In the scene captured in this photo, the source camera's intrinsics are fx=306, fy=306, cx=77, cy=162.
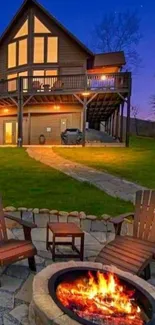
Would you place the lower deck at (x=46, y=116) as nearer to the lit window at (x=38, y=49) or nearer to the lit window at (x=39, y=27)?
the lit window at (x=38, y=49)

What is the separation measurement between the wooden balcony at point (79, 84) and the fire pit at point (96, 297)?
1554 cm

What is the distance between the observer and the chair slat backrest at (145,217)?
13.9ft

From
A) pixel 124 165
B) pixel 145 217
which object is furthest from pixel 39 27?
pixel 145 217

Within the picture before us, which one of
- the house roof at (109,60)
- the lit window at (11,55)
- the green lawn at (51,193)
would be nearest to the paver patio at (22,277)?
the green lawn at (51,193)

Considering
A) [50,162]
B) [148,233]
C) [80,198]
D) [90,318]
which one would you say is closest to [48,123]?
[50,162]

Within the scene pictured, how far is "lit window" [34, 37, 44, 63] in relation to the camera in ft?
70.0

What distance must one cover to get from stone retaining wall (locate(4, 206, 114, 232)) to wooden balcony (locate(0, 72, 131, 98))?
13218 mm

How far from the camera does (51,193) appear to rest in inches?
279

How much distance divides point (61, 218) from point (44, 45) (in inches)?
727

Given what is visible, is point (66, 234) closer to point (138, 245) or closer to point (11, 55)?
point (138, 245)

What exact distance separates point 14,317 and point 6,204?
11.0 ft

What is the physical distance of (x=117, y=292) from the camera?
2.95 meters

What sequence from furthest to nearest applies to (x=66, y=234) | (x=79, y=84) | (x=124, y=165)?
(x=79, y=84)
(x=124, y=165)
(x=66, y=234)

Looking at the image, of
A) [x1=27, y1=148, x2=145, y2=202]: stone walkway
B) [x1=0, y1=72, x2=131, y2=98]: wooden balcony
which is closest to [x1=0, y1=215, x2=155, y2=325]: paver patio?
[x1=27, y1=148, x2=145, y2=202]: stone walkway
